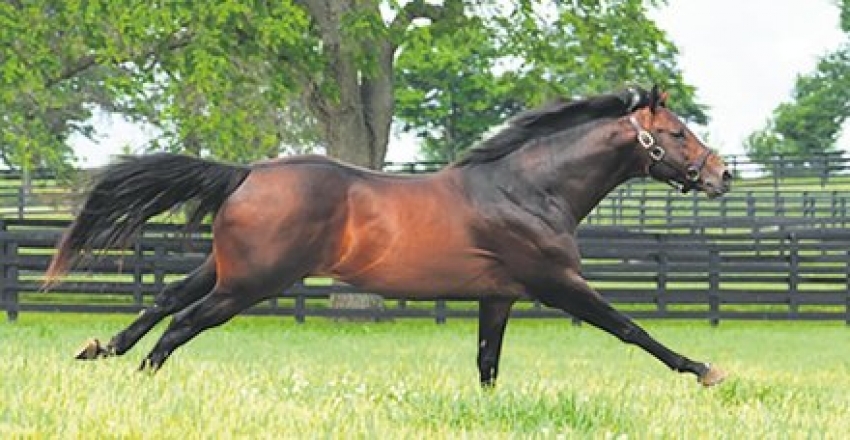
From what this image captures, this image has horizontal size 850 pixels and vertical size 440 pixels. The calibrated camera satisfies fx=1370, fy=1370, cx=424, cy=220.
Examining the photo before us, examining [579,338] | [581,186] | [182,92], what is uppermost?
[182,92]

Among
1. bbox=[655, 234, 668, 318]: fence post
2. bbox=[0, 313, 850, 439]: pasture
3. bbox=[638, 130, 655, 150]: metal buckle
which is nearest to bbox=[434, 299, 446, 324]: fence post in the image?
bbox=[655, 234, 668, 318]: fence post

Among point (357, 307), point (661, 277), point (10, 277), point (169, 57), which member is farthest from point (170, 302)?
point (661, 277)

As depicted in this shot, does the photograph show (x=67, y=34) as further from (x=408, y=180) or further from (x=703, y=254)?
(x=408, y=180)

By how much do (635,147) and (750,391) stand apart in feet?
5.75

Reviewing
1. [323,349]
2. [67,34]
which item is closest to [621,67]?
[323,349]

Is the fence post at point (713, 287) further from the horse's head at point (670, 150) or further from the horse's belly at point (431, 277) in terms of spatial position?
the horse's belly at point (431, 277)

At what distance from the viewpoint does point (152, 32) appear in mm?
22156

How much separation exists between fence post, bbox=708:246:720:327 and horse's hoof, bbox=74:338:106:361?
49.1ft

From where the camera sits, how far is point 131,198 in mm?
8133

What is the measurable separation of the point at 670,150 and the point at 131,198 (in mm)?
3227

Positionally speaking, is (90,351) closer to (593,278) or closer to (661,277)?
(593,278)

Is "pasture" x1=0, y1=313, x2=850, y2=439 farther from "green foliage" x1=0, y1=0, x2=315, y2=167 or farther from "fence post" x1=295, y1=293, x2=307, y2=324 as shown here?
"green foliage" x1=0, y1=0, x2=315, y2=167

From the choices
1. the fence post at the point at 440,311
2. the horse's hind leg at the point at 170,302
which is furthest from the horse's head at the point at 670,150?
the fence post at the point at 440,311

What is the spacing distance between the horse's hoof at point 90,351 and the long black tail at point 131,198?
0.68 metres
